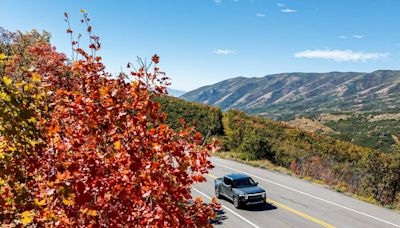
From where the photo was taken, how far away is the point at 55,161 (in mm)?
5234

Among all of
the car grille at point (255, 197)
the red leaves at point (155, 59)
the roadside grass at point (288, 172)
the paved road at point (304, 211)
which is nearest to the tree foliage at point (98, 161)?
the red leaves at point (155, 59)

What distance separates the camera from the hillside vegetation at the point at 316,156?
26500 millimetres

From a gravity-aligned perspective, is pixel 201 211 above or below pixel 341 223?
above

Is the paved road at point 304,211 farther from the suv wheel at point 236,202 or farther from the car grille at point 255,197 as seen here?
the car grille at point 255,197

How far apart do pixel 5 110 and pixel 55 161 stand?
1.07 m

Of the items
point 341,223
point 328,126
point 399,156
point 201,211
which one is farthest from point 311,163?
point 328,126

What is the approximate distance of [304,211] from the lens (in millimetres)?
18484

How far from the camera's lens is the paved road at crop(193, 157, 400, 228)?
16812 mm

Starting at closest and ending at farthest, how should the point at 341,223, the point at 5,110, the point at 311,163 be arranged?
the point at 5,110 < the point at 341,223 < the point at 311,163

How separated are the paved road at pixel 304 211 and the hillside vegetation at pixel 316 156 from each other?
2.56 m

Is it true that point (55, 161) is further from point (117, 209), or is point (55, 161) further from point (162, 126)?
point (162, 126)

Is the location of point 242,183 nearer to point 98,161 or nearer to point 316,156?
point 98,161

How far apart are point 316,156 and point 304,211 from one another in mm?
20587

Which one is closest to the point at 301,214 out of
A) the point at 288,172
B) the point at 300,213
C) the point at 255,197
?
the point at 300,213
